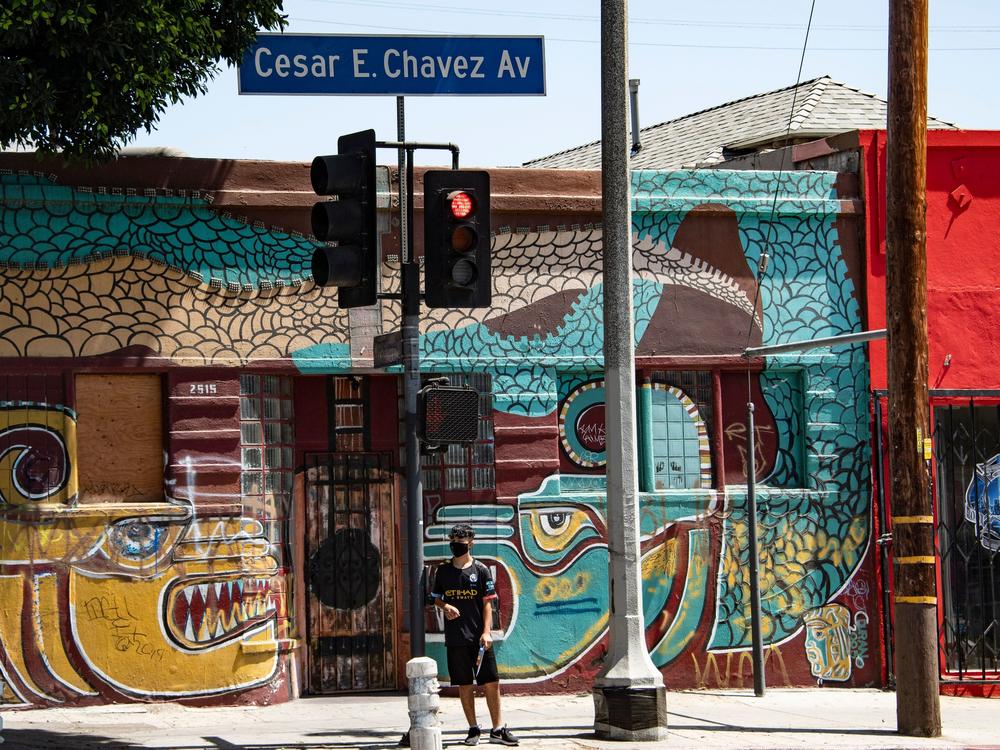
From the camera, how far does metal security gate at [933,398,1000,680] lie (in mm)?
14953

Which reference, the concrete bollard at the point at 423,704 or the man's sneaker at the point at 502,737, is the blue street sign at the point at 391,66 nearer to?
the concrete bollard at the point at 423,704

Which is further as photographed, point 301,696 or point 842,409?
point 842,409

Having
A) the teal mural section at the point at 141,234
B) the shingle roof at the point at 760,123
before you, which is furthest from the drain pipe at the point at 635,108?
the teal mural section at the point at 141,234

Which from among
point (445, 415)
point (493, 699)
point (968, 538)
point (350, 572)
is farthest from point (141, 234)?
point (968, 538)

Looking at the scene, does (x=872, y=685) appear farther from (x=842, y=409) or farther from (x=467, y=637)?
(x=467, y=637)

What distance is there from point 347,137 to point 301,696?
19.4 ft

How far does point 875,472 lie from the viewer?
1480 cm

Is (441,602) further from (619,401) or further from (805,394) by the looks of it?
(805,394)

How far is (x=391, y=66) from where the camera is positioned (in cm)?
1095

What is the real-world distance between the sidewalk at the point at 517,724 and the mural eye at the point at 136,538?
1.36 m

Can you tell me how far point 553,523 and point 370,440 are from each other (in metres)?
1.96

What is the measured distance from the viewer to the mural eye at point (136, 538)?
41.8ft

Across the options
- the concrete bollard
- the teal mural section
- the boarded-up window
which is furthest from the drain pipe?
the concrete bollard

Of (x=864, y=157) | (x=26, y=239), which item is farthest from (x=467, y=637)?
(x=864, y=157)
